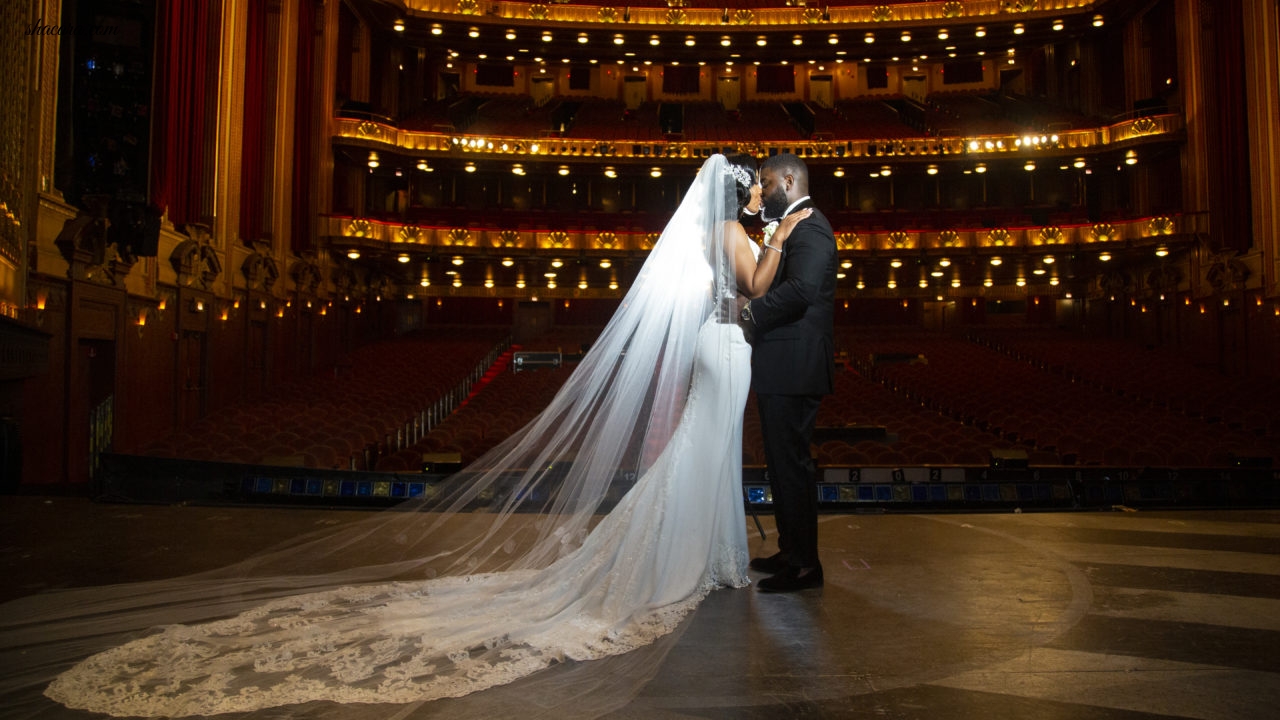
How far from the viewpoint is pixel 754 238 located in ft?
52.5

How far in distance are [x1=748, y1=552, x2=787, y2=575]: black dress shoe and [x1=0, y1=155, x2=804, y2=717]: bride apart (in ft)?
0.66

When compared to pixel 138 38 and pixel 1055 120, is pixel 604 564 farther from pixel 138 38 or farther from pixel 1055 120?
pixel 1055 120

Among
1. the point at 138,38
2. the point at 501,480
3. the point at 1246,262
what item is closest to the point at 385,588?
the point at 501,480

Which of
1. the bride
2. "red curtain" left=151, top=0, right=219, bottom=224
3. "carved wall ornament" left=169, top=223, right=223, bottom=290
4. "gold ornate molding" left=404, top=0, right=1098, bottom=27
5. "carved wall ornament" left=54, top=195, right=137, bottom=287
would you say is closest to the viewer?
the bride

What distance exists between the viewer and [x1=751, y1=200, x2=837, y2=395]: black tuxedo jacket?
3230mm

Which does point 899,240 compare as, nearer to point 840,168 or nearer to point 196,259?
point 840,168

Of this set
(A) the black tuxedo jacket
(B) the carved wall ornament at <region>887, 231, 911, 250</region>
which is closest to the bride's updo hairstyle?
(A) the black tuxedo jacket

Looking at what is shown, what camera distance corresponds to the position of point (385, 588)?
3102 millimetres

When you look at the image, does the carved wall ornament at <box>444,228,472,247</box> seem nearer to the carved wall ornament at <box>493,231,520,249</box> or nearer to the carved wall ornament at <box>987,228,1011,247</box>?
the carved wall ornament at <box>493,231,520,249</box>

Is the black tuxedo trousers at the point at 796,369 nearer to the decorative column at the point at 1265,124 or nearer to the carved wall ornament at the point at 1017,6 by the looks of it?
Answer: the decorative column at the point at 1265,124

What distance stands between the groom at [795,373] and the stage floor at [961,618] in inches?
9.8

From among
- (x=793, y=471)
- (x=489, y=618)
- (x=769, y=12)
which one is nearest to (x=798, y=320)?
(x=793, y=471)

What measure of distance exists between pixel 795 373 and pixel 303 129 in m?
17.7

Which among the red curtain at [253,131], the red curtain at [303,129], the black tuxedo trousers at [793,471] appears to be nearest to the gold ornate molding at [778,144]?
the red curtain at [303,129]
